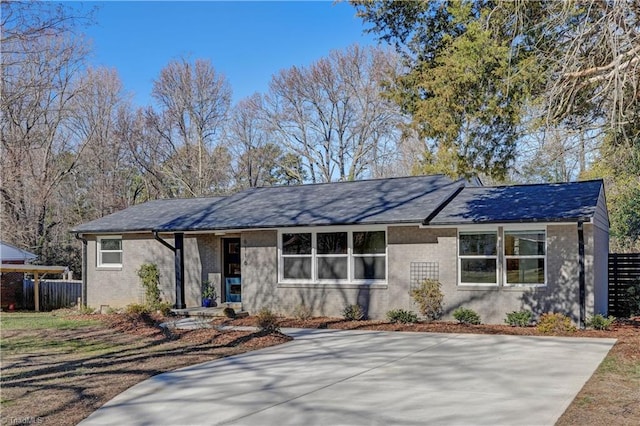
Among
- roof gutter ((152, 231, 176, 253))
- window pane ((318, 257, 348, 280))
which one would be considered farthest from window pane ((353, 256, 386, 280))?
roof gutter ((152, 231, 176, 253))

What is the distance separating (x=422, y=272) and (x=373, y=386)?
24.6 ft

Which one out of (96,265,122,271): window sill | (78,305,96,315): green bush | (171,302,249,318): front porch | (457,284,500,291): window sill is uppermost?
(96,265,122,271): window sill

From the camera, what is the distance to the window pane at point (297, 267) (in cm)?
1653

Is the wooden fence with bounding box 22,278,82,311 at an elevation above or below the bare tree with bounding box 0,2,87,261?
below

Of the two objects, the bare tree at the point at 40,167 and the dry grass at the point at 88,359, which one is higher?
the bare tree at the point at 40,167

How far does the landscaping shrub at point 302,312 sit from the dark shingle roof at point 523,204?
14.0 ft

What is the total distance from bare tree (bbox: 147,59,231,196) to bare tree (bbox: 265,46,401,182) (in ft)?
12.4

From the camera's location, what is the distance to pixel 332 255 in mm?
16312

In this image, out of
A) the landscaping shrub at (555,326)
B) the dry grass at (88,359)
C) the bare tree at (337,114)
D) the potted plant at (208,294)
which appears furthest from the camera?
the bare tree at (337,114)

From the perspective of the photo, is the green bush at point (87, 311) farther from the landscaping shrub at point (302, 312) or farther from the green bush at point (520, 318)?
the green bush at point (520, 318)

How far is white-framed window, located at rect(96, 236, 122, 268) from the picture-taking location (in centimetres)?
2005

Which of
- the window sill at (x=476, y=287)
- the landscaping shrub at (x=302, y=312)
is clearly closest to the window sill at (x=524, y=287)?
the window sill at (x=476, y=287)

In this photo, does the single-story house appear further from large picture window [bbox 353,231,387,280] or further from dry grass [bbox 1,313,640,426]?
dry grass [bbox 1,313,640,426]

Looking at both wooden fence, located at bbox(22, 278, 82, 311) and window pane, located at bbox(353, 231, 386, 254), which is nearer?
window pane, located at bbox(353, 231, 386, 254)
